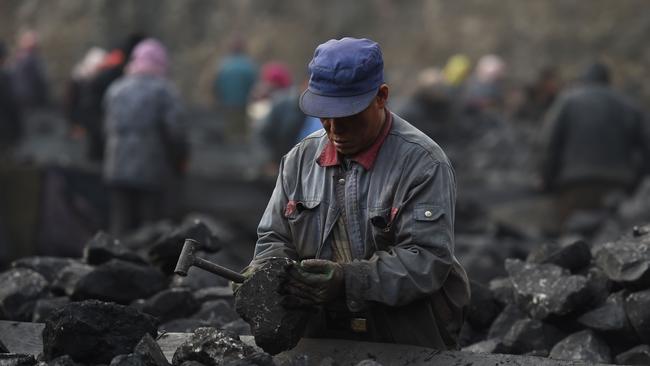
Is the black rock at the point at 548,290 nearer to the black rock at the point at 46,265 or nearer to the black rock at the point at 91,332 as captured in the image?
the black rock at the point at 91,332

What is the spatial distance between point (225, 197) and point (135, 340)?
29.8 feet

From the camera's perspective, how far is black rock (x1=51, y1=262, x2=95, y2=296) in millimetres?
7484

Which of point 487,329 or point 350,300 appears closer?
point 350,300

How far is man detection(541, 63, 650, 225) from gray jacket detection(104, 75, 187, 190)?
390 cm

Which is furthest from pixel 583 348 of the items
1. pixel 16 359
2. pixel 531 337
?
pixel 16 359

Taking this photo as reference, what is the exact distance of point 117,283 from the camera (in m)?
7.50

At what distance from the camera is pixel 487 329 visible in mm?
7449

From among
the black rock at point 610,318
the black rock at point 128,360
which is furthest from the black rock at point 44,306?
the black rock at point 610,318

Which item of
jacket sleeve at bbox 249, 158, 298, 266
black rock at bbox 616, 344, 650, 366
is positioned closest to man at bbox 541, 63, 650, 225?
black rock at bbox 616, 344, 650, 366

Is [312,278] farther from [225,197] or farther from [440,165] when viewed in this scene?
[225,197]

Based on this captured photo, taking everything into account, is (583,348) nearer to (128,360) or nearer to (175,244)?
(128,360)

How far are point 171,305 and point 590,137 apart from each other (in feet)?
24.8

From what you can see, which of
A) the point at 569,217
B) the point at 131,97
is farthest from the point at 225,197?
the point at 569,217

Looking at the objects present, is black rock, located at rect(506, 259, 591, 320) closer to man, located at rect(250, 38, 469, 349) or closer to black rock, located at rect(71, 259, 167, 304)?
man, located at rect(250, 38, 469, 349)
